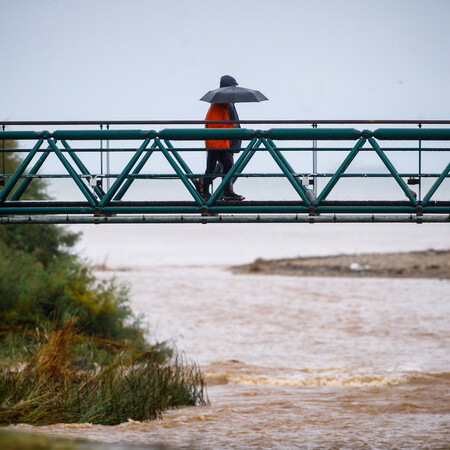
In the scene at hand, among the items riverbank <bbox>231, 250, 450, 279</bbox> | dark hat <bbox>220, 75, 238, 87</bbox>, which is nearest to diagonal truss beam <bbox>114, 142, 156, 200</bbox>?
dark hat <bbox>220, 75, 238, 87</bbox>

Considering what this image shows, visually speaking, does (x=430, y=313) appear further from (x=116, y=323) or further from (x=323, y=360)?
(x=116, y=323)

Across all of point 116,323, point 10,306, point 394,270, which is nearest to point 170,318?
point 116,323

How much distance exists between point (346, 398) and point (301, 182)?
20.2 ft

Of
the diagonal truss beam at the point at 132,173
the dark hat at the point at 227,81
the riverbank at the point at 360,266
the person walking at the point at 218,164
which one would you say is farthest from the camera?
the riverbank at the point at 360,266

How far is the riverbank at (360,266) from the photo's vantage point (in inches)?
1742

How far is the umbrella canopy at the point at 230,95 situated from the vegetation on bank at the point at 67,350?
189 inches

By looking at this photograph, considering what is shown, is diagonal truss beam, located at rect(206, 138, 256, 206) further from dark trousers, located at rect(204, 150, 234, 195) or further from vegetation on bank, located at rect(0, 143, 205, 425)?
vegetation on bank, located at rect(0, 143, 205, 425)

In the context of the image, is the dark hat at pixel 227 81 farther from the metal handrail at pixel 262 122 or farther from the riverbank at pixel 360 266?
the riverbank at pixel 360 266

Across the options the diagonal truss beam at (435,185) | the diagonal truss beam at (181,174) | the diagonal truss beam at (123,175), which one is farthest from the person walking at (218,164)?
the diagonal truss beam at (435,185)

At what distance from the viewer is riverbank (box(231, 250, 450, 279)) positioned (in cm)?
4425

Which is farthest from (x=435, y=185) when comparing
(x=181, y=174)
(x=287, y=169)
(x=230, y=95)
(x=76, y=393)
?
(x=76, y=393)

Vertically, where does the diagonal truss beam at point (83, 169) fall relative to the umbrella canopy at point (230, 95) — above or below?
below

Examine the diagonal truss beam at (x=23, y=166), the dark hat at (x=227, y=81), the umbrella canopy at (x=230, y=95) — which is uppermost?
the dark hat at (x=227, y=81)

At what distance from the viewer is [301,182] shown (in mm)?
10312
